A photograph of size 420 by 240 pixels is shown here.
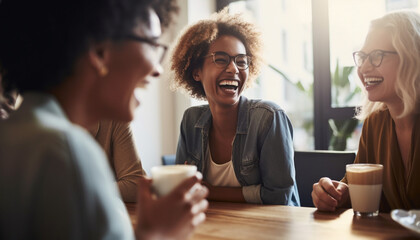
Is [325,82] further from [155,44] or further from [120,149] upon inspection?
[155,44]

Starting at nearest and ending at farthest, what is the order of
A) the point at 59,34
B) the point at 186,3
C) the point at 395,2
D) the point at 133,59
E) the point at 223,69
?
the point at 59,34 → the point at 133,59 → the point at 223,69 → the point at 395,2 → the point at 186,3

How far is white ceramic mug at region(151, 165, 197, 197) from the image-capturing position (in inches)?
35.9


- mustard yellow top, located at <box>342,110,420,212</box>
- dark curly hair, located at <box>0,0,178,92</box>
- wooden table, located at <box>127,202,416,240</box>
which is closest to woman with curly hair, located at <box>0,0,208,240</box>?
dark curly hair, located at <box>0,0,178,92</box>

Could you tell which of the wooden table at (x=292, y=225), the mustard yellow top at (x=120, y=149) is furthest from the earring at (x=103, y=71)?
the mustard yellow top at (x=120, y=149)

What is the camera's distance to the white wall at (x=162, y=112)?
147 inches

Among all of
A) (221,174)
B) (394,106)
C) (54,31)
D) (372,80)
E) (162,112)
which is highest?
(54,31)

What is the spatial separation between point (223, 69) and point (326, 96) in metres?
1.72

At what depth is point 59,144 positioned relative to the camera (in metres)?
0.60

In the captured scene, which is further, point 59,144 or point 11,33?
point 11,33

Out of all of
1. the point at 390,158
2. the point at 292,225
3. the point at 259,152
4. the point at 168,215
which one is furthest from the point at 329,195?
the point at 168,215

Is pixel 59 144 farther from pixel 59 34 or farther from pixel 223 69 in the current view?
pixel 223 69

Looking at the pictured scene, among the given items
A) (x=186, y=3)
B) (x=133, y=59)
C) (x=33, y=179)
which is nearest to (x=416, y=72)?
(x=133, y=59)

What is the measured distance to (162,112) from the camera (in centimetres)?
396

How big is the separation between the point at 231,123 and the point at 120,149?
24.7 inches
